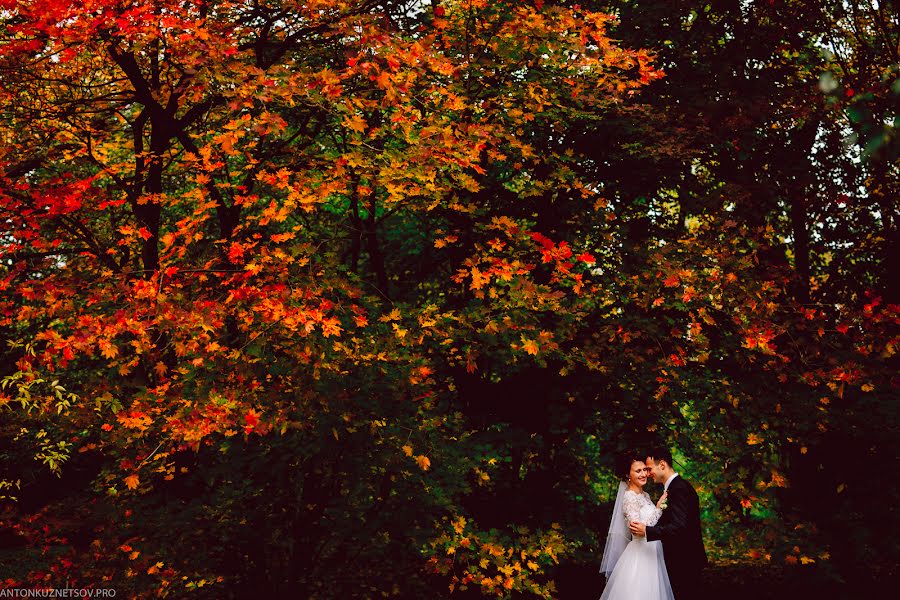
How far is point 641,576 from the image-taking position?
6242 mm

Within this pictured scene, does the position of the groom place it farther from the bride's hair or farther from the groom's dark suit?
the bride's hair

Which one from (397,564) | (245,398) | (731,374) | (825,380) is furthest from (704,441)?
(245,398)

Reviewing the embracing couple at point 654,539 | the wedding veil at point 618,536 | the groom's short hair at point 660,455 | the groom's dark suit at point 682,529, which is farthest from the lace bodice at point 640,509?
the groom's short hair at point 660,455

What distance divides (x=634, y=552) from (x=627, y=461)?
84 centimetres

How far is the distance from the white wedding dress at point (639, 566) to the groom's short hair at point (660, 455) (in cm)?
46

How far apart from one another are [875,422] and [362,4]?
8297 millimetres

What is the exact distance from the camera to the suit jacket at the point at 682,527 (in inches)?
227

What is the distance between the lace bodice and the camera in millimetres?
6375

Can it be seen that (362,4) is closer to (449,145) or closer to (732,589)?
(449,145)

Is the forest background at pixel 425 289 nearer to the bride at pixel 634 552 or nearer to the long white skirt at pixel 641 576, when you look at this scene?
the bride at pixel 634 552

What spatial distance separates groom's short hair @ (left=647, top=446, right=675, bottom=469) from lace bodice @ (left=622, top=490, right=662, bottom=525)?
0.44 m

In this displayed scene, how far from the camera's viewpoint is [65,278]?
22.5ft

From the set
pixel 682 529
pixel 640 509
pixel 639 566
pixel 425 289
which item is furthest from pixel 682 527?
pixel 425 289

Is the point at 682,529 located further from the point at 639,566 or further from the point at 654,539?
the point at 639,566
